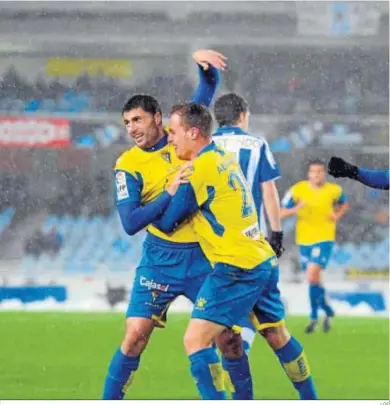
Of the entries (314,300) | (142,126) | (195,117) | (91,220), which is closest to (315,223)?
(314,300)

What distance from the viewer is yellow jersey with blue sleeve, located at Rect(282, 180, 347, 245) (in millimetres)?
11023

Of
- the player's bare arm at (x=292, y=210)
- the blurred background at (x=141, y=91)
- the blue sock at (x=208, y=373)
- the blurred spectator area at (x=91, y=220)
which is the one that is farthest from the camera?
the blurred background at (x=141, y=91)

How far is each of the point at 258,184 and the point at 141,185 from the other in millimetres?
1093

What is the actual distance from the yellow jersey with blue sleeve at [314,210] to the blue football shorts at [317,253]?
0.04 m

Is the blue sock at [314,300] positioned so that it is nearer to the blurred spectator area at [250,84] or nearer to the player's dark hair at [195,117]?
the player's dark hair at [195,117]

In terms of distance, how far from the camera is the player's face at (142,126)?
5.73 metres

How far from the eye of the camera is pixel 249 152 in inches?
258

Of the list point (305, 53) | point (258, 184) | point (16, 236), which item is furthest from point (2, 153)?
point (258, 184)

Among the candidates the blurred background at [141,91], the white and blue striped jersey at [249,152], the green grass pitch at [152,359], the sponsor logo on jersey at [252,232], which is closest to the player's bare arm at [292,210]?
the green grass pitch at [152,359]

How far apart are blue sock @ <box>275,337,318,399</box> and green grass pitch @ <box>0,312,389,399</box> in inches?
36.7

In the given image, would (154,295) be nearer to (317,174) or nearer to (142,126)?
(142,126)

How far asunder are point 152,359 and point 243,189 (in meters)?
3.35

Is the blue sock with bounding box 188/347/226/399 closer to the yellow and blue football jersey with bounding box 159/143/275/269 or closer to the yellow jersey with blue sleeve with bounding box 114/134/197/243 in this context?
the yellow and blue football jersey with bounding box 159/143/275/269

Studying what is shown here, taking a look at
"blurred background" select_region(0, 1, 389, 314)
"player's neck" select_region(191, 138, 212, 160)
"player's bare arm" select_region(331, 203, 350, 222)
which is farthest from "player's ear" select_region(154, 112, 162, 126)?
"blurred background" select_region(0, 1, 389, 314)
